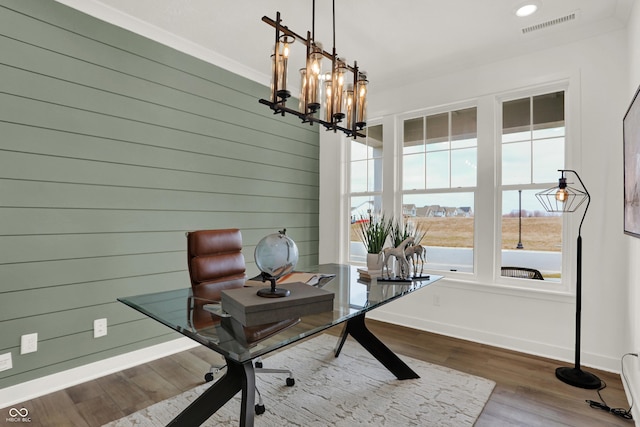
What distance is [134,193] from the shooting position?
8.88ft

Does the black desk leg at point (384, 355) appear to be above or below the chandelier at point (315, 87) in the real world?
below

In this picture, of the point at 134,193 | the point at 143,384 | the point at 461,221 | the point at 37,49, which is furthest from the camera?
the point at 461,221

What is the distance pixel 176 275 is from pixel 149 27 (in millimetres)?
2036

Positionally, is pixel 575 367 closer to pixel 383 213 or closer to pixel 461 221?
pixel 461 221

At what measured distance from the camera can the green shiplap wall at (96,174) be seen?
7.13ft

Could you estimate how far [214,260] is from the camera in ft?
7.41

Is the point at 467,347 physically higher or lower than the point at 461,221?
lower

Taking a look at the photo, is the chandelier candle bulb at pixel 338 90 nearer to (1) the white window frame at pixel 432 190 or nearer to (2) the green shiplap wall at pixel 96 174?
(2) the green shiplap wall at pixel 96 174

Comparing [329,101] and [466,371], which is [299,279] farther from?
[466,371]

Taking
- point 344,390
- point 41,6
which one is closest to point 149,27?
point 41,6

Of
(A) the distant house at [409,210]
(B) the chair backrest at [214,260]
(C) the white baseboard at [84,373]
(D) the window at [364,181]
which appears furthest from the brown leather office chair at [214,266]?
(A) the distant house at [409,210]

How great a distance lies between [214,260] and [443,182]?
246cm

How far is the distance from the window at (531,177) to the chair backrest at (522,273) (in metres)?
0.03

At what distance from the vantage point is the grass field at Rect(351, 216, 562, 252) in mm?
2992
